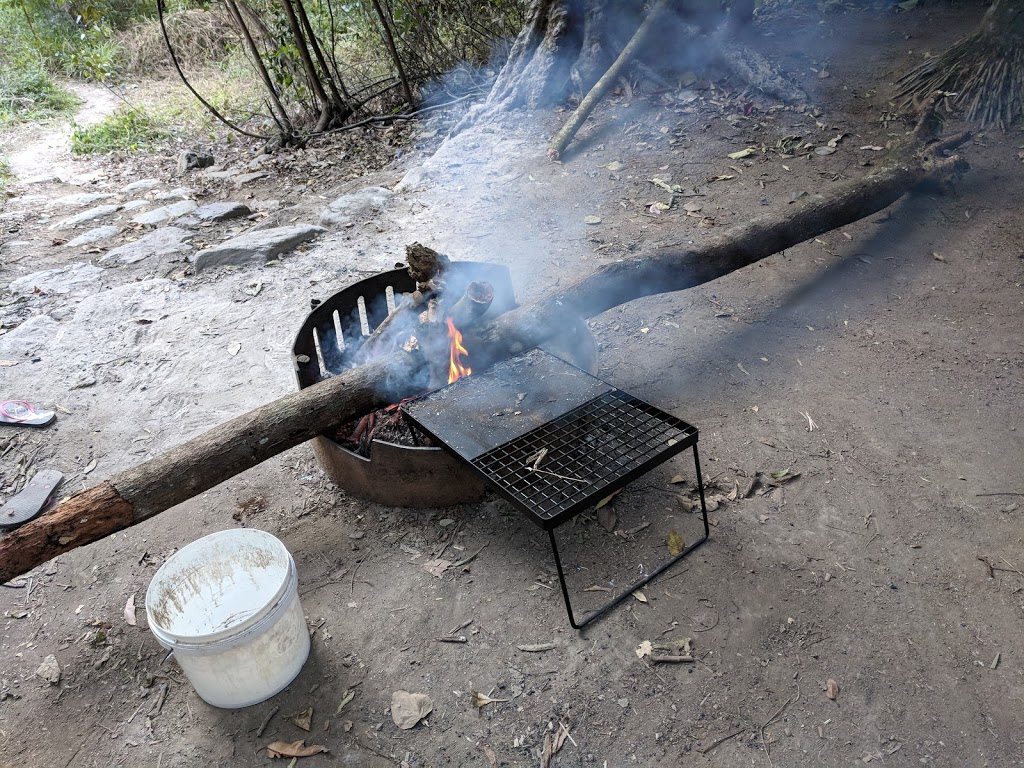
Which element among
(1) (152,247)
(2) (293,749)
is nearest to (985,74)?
(2) (293,749)

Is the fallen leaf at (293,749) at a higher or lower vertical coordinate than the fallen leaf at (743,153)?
lower

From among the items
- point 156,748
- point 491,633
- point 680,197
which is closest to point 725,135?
point 680,197

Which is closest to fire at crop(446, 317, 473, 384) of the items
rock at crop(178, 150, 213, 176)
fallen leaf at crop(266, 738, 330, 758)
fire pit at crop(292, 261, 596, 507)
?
fire pit at crop(292, 261, 596, 507)

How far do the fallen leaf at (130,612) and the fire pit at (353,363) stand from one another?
42.3 inches

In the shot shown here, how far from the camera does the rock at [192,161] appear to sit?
9195 millimetres

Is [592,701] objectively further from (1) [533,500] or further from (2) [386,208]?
(2) [386,208]

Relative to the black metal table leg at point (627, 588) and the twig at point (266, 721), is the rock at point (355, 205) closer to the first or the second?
the black metal table leg at point (627, 588)

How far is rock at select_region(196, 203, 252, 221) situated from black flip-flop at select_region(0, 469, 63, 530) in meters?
4.01

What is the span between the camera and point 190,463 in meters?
2.96

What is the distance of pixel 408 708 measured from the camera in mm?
2613

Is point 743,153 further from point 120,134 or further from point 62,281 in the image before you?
point 120,134

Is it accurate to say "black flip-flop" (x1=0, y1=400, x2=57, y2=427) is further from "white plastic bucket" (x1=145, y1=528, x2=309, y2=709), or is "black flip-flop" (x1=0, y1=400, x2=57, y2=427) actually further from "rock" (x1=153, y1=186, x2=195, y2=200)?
"rock" (x1=153, y1=186, x2=195, y2=200)

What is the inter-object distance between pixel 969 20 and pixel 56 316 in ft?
33.5

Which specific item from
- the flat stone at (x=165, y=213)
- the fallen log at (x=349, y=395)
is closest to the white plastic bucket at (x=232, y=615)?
the fallen log at (x=349, y=395)
